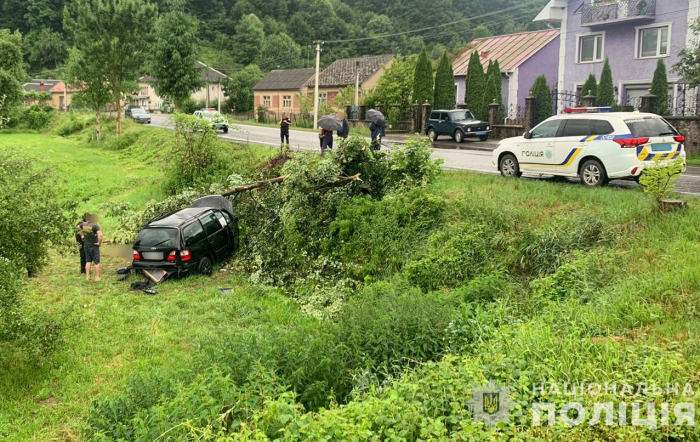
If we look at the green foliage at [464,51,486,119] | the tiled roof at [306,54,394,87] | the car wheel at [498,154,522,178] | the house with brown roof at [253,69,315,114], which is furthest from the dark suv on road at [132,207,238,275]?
the house with brown roof at [253,69,315,114]

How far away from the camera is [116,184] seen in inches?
1038

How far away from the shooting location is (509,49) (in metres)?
44.4

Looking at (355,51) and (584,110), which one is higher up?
(355,51)

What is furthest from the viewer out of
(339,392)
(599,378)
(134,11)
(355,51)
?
(355,51)

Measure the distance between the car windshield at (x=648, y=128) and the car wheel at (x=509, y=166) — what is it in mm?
3082

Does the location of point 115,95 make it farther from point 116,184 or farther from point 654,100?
point 654,100

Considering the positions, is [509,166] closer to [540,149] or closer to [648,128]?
[540,149]

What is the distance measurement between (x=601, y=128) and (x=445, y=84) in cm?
2562

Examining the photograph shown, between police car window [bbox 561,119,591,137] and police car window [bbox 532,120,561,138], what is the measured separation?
266mm

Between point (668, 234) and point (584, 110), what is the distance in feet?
22.2

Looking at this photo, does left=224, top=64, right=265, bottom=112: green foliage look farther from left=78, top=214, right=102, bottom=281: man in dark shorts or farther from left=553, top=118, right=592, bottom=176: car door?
left=553, top=118, right=592, bottom=176: car door

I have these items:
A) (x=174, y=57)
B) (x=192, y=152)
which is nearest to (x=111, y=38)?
(x=174, y=57)

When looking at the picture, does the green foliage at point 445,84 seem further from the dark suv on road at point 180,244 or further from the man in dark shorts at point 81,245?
the man in dark shorts at point 81,245

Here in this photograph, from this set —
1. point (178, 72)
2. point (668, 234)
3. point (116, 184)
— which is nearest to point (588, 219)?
point (668, 234)
